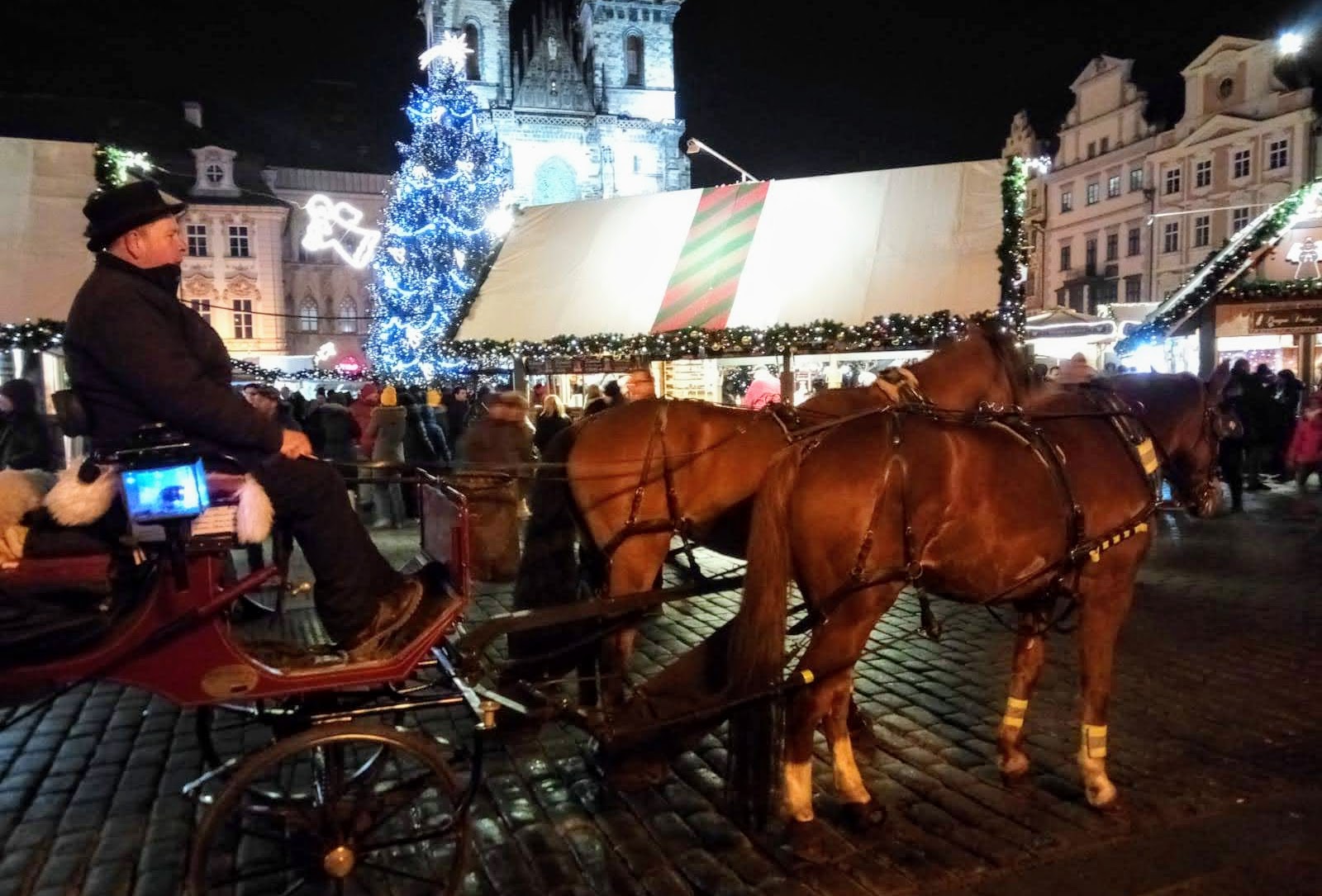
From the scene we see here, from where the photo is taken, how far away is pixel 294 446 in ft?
10.4

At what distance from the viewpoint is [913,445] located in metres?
4.02

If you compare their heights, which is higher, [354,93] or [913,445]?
[354,93]

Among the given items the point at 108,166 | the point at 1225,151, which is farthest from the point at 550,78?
the point at 108,166

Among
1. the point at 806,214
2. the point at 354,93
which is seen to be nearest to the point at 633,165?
the point at 354,93

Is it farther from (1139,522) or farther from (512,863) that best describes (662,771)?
(1139,522)

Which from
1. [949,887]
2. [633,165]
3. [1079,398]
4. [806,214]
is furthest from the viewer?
[633,165]

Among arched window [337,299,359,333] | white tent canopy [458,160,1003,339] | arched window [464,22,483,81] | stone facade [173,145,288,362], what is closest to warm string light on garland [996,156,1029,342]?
white tent canopy [458,160,1003,339]

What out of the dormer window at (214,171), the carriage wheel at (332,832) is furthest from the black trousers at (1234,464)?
the dormer window at (214,171)

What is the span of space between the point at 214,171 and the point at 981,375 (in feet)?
149

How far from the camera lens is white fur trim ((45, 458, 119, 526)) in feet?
9.63

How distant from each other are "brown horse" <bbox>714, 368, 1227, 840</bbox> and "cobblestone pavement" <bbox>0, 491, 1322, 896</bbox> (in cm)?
28

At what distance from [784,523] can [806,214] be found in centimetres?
679

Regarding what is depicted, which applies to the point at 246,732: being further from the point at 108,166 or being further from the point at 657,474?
the point at 108,166

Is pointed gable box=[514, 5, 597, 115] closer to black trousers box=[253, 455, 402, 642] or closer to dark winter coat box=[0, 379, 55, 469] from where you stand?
dark winter coat box=[0, 379, 55, 469]
